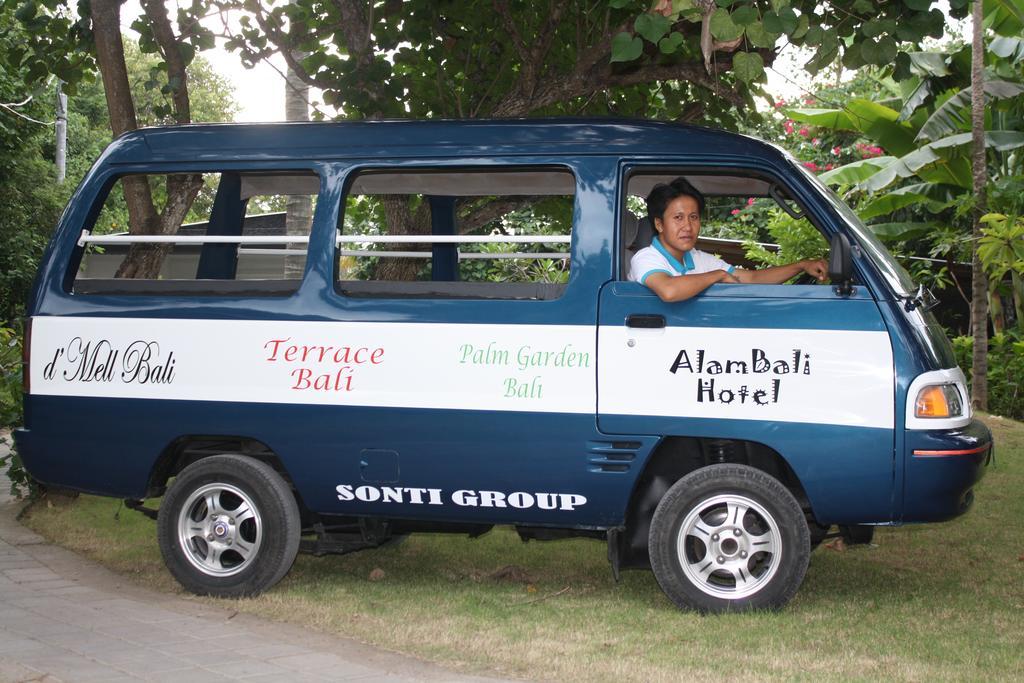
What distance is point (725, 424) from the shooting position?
5.80 m

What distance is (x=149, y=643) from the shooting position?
18.0 feet

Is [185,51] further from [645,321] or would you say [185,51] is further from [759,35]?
[645,321]

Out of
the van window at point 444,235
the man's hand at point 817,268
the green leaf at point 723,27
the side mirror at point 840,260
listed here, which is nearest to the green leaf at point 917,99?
the van window at point 444,235

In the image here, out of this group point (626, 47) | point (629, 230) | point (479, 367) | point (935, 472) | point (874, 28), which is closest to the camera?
point (935, 472)

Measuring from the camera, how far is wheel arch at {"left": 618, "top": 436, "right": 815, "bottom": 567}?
6090 millimetres

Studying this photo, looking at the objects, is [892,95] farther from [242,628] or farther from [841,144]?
[242,628]

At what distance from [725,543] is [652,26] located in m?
2.74

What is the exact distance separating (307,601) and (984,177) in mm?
12290

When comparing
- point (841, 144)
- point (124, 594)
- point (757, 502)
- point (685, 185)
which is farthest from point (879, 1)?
point (841, 144)

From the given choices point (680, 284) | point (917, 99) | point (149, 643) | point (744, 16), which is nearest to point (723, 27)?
point (744, 16)

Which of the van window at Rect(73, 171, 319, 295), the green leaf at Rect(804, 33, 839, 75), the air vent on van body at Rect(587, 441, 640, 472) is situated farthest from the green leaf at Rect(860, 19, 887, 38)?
the van window at Rect(73, 171, 319, 295)

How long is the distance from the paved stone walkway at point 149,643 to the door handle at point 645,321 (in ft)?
6.05

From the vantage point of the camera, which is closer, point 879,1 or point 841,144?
point 879,1

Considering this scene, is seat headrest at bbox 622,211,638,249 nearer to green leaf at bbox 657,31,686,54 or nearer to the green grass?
green leaf at bbox 657,31,686,54
